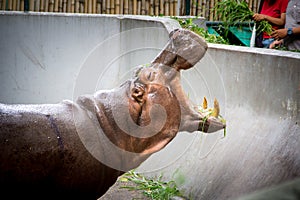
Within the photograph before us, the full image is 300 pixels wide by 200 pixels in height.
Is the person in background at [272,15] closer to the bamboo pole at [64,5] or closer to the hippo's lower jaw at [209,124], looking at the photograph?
the hippo's lower jaw at [209,124]

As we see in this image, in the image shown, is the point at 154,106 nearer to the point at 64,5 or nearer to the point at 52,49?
the point at 52,49

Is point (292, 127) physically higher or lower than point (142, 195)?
higher

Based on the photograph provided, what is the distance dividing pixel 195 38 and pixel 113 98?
563 millimetres

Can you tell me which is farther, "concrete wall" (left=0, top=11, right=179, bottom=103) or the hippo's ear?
"concrete wall" (left=0, top=11, right=179, bottom=103)

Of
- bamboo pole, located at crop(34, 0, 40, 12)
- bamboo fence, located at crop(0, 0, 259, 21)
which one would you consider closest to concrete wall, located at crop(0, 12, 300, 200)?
bamboo pole, located at crop(34, 0, 40, 12)

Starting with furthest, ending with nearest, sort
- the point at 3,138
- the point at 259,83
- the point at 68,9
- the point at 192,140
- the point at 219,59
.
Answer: the point at 68,9 → the point at 192,140 → the point at 219,59 → the point at 259,83 → the point at 3,138

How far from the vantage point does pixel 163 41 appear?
5781 mm

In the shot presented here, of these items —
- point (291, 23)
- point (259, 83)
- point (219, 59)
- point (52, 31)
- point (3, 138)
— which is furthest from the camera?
point (52, 31)

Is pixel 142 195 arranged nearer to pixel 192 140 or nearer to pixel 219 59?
pixel 192 140

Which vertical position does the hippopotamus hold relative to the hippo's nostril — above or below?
below

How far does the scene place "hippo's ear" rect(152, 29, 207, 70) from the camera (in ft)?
9.60

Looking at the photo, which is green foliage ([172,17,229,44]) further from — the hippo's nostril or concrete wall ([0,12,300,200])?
the hippo's nostril

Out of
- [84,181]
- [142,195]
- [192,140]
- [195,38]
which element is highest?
[195,38]

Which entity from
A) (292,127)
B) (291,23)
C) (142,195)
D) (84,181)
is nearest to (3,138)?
(84,181)
